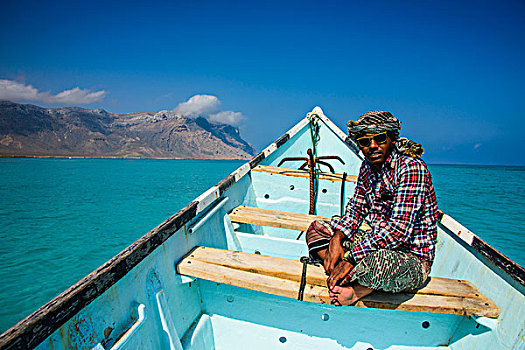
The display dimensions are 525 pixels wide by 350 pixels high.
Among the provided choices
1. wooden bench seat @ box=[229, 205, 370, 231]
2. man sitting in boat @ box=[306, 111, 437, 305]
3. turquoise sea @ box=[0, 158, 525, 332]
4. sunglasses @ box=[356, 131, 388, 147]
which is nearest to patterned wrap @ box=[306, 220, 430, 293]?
man sitting in boat @ box=[306, 111, 437, 305]

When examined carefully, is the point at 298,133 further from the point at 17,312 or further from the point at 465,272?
the point at 17,312

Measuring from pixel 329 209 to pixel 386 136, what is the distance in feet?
11.9

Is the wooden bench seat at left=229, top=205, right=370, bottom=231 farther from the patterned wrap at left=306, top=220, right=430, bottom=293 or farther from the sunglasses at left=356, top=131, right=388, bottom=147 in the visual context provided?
the sunglasses at left=356, top=131, right=388, bottom=147

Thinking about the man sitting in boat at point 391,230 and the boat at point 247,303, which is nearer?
the boat at point 247,303

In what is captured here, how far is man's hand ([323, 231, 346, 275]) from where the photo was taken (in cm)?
207

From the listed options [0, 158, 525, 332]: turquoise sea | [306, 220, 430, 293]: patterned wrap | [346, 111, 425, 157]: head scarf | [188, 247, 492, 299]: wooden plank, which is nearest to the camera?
[306, 220, 430, 293]: patterned wrap

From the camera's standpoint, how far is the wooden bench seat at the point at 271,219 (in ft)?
11.3

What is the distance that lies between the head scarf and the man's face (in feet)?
0.17

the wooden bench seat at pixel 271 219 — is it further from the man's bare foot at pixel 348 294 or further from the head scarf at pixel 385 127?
the head scarf at pixel 385 127

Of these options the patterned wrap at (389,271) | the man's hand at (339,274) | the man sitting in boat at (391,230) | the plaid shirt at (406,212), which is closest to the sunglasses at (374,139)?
the man sitting in boat at (391,230)

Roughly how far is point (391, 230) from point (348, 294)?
556mm

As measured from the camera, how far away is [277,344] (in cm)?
255

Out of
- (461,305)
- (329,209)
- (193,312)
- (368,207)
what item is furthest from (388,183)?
(329,209)

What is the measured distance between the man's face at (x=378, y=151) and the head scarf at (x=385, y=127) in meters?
0.05
